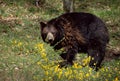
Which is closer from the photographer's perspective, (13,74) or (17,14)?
(13,74)

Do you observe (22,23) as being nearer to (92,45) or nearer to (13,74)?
(92,45)

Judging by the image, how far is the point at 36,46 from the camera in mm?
7223

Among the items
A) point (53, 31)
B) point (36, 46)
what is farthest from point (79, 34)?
point (36, 46)

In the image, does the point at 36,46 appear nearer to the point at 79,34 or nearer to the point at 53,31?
the point at 53,31

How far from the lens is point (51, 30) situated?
9.95 meters

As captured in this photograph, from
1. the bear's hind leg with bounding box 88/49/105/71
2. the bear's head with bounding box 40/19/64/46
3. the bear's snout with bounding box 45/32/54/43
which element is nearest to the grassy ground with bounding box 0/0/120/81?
the bear's hind leg with bounding box 88/49/105/71

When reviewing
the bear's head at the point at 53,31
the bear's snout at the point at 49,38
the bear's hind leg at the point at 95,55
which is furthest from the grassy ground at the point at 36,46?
the bear's head at the point at 53,31

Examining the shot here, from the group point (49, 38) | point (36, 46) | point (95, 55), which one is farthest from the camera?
point (95, 55)

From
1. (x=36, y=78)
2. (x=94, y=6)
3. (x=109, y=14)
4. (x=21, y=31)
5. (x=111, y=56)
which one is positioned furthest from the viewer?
(x=94, y=6)

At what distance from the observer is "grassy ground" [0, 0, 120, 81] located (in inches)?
235

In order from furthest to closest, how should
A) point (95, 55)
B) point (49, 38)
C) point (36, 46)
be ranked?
point (95, 55) < point (49, 38) < point (36, 46)

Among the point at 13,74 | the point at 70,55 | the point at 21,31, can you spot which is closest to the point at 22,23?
the point at 21,31

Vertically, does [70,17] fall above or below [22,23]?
above

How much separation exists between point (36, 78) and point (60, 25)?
4.33m
